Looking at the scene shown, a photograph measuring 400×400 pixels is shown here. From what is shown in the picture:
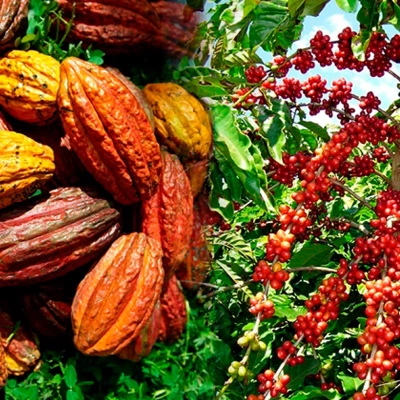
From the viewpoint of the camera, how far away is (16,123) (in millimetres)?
1403

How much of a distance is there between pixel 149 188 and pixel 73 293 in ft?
0.86

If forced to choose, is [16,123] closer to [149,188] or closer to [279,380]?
[149,188]

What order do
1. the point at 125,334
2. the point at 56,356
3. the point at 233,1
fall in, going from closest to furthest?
the point at 125,334
the point at 56,356
the point at 233,1

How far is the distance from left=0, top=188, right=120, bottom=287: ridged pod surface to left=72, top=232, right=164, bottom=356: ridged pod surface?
47 millimetres

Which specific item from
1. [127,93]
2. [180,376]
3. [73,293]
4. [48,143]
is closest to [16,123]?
[48,143]

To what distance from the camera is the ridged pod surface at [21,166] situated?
1.25 m

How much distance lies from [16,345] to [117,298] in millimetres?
229

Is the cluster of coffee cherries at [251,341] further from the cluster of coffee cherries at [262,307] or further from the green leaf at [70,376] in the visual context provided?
the green leaf at [70,376]

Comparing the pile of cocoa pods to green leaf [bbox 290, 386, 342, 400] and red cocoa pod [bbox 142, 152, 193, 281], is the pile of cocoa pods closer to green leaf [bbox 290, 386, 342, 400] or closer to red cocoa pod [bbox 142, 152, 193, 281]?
red cocoa pod [bbox 142, 152, 193, 281]

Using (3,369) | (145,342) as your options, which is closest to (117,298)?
(145,342)

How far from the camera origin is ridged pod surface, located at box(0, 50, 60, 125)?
52.3 inches

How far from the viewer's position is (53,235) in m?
1.30

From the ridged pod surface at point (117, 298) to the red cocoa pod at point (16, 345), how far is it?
12 cm

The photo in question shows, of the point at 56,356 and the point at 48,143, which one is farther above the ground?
the point at 48,143
